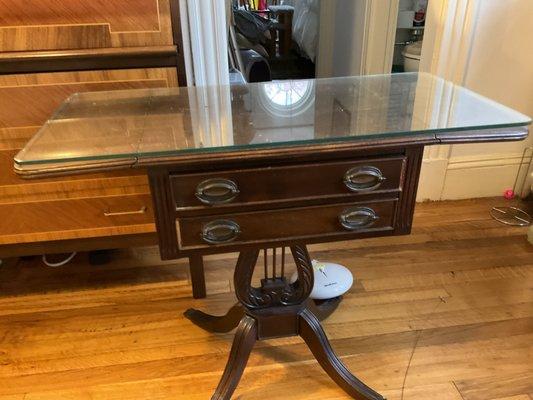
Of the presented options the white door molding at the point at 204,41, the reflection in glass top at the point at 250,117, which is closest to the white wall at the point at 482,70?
the reflection in glass top at the point at 250,117

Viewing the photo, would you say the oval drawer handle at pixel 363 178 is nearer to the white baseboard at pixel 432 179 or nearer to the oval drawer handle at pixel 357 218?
the oval drawer handle at pixel 357 218

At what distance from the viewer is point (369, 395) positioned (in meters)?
1.10

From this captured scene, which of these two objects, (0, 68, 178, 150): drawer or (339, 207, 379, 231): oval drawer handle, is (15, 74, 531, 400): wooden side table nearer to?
(339, 207, 379, 231): oval drawer handle

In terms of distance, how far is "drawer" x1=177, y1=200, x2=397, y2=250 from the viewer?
834 mm

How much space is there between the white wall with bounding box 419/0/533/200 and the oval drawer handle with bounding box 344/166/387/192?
46.8 inches

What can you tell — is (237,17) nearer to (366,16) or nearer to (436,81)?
(366,16)

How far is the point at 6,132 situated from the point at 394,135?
3.30 ft

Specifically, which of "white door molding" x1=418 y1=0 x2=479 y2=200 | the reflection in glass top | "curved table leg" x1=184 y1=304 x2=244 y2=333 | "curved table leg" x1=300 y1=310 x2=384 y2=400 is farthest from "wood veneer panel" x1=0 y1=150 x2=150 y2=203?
"white door molding" x1=418 y1=0 x2=479 y2=200

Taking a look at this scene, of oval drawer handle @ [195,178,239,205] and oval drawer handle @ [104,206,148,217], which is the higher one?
oval drawer handle @ [195,178,239,205]

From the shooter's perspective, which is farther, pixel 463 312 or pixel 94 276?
pixel 94 276

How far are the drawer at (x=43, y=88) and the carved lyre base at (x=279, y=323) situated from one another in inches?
22.3

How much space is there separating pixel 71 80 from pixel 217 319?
774mm

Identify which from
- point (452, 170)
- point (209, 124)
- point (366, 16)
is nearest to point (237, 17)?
point (366, 16)

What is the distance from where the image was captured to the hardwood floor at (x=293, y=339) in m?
1.18
